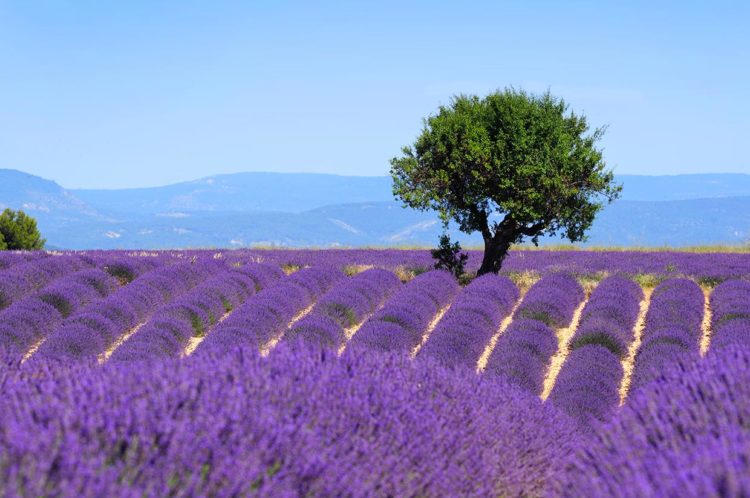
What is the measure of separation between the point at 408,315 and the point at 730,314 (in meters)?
4.54

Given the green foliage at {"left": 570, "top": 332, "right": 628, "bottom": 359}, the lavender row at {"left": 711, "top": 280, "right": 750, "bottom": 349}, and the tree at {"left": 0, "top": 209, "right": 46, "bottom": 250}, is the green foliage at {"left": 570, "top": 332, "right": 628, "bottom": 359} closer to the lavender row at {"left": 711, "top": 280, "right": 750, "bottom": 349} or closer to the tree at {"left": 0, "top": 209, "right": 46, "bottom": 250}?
the lavender row at {"left": 711, "top": 280, "right": 750, "bottom": 349}

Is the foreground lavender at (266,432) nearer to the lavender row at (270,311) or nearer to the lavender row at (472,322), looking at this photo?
the lavender row at (472,322)

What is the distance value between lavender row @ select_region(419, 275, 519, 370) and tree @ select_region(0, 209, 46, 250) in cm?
1744

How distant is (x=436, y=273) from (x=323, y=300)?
134 inches

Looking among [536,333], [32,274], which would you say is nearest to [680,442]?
[536,333]

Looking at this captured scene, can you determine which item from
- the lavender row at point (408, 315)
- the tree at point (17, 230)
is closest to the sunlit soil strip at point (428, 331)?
the lavender row at point (408, 315)

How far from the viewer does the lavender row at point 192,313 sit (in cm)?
1050

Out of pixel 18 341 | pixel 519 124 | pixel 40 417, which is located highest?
pixel 519 124

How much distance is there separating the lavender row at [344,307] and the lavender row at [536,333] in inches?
76.3

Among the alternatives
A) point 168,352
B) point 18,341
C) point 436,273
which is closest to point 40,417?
point 168,352

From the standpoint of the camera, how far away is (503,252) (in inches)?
688

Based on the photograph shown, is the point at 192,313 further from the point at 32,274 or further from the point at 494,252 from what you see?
the point at 494,252

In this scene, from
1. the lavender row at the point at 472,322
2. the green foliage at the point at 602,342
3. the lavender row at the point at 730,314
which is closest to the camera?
the lavender row at the point at 472,322

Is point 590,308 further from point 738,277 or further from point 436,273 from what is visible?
point 738,277
